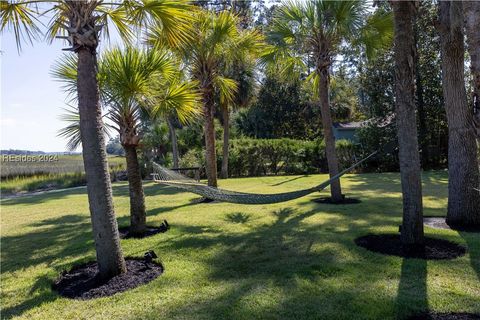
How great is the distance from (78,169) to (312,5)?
16.5 meters

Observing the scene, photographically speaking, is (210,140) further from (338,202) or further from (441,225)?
(441,225)

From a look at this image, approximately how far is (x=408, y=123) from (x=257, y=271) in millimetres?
2447

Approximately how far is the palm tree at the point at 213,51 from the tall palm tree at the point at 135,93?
219 cm

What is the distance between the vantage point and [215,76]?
8.57 metres

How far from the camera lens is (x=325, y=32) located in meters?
7.28

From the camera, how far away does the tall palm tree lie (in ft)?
15.7

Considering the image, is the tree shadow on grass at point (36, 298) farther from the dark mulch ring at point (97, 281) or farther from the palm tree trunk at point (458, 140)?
the palm tree trunk at point (458, 140)

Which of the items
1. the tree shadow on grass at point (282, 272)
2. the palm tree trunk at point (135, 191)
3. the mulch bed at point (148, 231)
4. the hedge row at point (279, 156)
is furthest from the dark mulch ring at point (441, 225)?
the hedge row at point (279, 156)

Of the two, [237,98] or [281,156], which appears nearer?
[237,98]

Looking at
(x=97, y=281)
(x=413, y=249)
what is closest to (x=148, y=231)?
(x=97, y=281)

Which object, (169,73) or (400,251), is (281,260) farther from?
(169,73)

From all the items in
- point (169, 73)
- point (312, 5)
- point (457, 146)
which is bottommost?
point (457, 146)

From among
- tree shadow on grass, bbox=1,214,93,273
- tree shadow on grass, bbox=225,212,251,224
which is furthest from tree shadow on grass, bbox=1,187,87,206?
tree shadow on grass, bbox=225,212,251,224

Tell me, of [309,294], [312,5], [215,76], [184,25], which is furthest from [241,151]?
[309,294]
